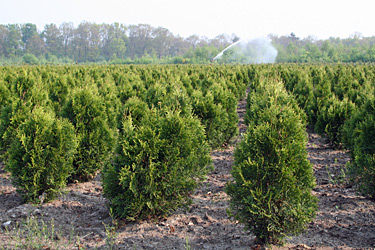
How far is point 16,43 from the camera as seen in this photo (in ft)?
292

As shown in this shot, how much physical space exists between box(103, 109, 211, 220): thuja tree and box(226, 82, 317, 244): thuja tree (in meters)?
1.07

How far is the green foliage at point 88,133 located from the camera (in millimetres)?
6559

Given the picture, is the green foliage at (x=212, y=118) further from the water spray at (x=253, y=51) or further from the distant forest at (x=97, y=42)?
the distant forest at (x=97, y=42)

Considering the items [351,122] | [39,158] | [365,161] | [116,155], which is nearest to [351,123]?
[351,122]

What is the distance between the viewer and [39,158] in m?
5.29

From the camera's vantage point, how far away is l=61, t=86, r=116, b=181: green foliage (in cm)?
656

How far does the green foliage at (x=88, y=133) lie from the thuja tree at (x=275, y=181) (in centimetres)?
355

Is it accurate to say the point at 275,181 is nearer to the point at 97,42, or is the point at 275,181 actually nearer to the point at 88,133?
the point at 88,133

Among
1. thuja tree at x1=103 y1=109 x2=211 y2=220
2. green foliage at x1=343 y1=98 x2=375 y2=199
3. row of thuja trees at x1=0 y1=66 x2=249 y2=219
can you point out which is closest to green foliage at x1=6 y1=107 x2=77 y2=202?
row of thuja trees at x1=0 y1=66 x2=249 y2=219

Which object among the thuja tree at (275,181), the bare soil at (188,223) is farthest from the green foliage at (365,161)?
the thuja tree at (275,181)

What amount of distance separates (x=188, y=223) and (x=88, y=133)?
3.03 meters

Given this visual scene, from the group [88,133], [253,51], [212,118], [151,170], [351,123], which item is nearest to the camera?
[151,170]

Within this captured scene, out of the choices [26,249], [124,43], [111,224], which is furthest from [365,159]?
[124,43]

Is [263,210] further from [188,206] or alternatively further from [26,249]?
[26,249]
